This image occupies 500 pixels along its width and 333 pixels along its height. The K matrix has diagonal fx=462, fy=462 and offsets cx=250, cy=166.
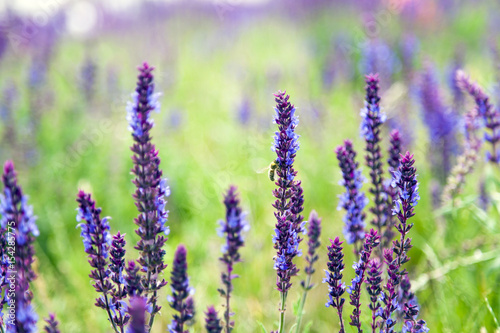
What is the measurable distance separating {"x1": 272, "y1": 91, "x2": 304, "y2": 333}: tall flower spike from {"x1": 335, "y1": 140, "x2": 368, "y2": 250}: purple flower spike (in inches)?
12.1

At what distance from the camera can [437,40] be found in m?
11.5

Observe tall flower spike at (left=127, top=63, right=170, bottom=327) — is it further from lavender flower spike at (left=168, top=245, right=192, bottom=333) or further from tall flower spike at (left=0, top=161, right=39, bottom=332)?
tall flower spike at (left=0, top=161, right=39, bottom=332)

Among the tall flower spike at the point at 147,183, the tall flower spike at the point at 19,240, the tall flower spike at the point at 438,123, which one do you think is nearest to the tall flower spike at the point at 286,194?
the tall flower spike at the point at 147,183

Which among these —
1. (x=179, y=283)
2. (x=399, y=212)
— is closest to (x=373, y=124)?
(x=399, y=212)

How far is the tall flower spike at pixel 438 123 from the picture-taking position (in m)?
3.77

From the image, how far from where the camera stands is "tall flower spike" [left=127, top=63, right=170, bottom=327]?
5.68ft

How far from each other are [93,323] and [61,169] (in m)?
2.69

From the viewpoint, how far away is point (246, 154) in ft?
18.5

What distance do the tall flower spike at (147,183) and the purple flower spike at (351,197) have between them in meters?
0.78

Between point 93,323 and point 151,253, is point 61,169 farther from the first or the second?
point 151,253

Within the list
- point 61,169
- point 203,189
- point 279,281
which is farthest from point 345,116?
point 279,281

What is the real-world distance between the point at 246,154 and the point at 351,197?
3644mm

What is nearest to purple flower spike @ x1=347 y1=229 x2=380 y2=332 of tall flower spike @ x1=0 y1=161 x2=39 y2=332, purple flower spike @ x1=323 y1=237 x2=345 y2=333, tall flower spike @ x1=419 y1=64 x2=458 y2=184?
purple flower spike @ x1=323 y1=237 x2=345 y2=333

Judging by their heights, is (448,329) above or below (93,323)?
below
